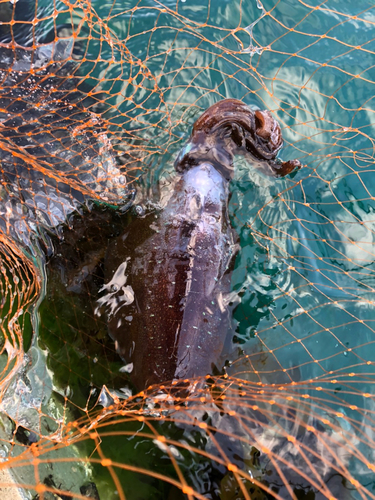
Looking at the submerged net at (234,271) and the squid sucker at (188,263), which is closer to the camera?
the squid sucker at (188,263)

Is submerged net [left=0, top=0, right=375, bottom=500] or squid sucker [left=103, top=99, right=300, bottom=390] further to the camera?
submerged net [left=0, top=0, right=375, bottom=500]

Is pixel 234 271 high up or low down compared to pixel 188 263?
down

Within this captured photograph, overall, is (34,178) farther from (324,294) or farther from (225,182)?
(324,294)

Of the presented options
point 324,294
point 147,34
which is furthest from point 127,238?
point 147,34

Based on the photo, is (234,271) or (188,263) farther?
(234,271)
